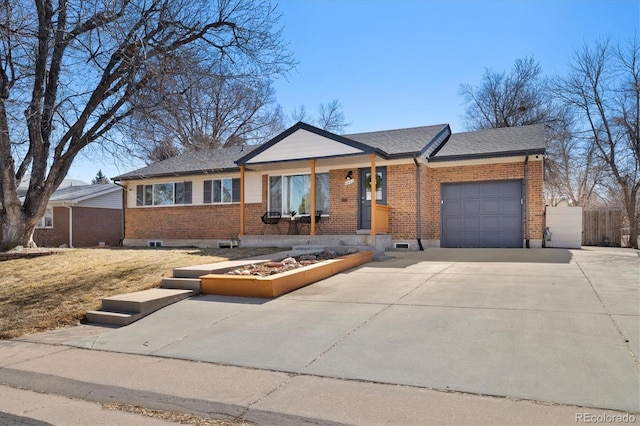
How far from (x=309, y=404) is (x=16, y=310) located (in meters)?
6.61

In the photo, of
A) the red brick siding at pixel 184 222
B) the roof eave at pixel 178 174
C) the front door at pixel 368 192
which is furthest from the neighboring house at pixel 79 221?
the front door at pixel 368 192

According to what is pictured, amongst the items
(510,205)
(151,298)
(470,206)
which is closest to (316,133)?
(470,206)

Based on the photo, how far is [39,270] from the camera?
37.0 feet

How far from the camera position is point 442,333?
5.51m

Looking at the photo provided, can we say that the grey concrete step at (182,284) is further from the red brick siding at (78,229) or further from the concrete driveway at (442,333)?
the red brick siding at (78,229)

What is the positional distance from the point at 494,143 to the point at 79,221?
876 inches

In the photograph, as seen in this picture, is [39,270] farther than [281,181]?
No

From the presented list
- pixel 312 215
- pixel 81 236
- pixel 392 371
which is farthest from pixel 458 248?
pixel 81 236

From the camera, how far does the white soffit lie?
14031 millimetres

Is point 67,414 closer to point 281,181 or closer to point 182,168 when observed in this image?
point 281,181

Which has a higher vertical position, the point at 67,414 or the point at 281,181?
the point at 281,181

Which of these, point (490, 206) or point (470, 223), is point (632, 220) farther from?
point (470, 223)

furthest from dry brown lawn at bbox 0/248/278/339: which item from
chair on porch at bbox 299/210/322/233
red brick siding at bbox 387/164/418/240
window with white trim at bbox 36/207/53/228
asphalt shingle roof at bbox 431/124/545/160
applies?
window with white trim at bbox 36/207/53/228

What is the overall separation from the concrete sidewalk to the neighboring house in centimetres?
2216
